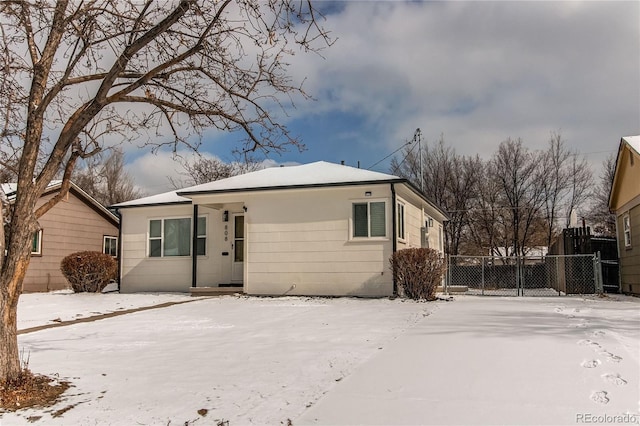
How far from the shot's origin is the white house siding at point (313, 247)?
12820 millimetres

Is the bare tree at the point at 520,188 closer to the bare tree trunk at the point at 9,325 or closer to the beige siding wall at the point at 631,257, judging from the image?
the beige siding wall at the point at 631,257

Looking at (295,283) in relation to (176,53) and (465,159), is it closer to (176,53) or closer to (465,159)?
(176,53)

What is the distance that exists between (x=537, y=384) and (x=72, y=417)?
3766 mm

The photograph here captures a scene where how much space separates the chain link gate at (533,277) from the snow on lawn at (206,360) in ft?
21.4

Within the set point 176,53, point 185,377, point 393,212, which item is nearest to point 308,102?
point 176,53

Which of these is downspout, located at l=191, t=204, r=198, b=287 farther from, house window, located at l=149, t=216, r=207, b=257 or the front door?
the front door

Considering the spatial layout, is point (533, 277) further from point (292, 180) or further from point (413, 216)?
point (292, 180)

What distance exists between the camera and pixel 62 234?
18.8 meters

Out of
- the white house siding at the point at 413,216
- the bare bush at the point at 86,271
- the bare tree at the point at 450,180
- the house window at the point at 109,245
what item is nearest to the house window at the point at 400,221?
the white house siding at the point at 413,216

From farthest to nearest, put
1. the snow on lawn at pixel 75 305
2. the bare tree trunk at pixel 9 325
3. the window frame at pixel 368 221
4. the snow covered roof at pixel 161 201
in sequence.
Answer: the snow covered roof at pixel 161 201, the window frame at pixel 368 221, the snow on lawn at pixel 75 305, the bare tree trunk at pixel 9 325

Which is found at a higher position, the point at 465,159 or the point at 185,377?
the point at 465,159

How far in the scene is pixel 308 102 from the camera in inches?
239

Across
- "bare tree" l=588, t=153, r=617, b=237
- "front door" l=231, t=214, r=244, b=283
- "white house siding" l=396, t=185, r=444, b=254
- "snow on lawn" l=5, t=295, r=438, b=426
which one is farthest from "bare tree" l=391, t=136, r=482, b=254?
"snow on lawn" l=5, t=295, r=438, b=426

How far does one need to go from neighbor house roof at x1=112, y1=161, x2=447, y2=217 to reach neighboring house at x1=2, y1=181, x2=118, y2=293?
4.09m
